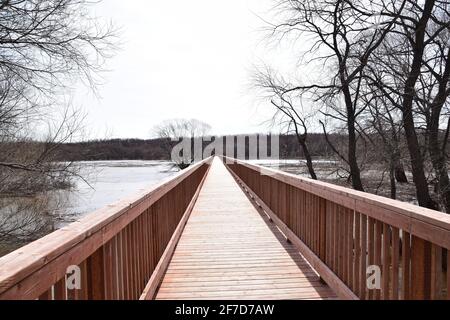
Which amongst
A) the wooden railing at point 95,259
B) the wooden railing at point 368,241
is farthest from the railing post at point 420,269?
the wooden railing at point 95,259

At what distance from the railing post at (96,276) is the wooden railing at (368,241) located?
1.74m

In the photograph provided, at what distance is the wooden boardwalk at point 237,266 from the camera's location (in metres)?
3.51

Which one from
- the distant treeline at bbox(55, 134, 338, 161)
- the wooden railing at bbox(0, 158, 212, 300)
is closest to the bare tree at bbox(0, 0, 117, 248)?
the distant treeline at bbox(55, 134, 338, 161)

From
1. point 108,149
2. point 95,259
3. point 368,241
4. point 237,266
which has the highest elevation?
point 108,149

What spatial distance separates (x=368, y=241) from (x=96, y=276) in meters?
1.97

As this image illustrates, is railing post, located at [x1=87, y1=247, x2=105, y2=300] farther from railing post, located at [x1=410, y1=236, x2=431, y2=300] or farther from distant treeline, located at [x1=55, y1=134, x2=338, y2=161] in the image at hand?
distant treeline, located at [x1=55, y1=134, x2=338, y2=161]

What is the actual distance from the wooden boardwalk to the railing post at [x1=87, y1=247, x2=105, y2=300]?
60.8 inches

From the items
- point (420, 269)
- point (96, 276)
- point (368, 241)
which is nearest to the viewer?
point (96, 276)

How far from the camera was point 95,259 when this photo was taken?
1.96 metres

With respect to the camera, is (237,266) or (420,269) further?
(237,266)

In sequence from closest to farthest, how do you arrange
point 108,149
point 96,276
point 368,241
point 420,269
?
point 96,276, point 420,269, point 368,241, point 108,149

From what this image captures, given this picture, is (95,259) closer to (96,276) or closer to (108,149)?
(96,276)

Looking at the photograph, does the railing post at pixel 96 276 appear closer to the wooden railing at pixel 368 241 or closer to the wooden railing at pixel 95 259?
the wooden railing at pixel 95 259

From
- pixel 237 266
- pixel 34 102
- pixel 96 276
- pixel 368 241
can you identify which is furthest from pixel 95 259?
pixel 34 102
